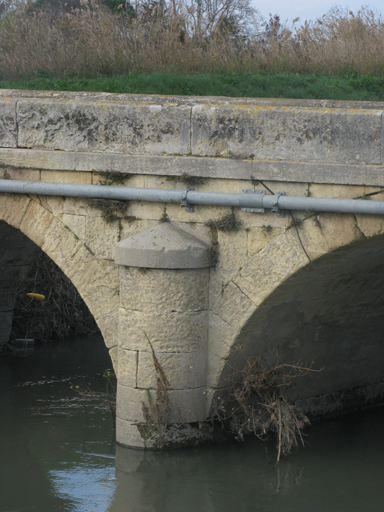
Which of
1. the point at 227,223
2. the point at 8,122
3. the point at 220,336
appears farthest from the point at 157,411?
the point at 8,122

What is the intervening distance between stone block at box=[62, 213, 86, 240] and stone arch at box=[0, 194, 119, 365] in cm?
3

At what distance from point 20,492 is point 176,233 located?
7.29 feet

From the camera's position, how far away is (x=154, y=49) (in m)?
8.41

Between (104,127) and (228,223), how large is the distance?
4.12 ft

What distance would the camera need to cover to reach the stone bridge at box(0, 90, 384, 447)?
488 cm

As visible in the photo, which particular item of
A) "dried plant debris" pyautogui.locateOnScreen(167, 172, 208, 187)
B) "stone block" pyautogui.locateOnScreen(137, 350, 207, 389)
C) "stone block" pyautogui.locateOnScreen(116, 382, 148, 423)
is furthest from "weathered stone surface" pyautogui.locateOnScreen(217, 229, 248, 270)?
"stone block" pyautogui.locateOnScreen(116, 382, 148, 423)

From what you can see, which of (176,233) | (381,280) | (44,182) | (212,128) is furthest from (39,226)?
(381,280)

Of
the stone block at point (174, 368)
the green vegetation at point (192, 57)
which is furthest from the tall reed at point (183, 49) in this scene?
the stone block at point (174, 368)

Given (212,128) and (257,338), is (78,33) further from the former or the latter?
(257,338)

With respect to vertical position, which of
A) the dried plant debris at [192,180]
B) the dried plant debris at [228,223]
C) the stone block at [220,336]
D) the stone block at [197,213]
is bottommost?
the stone block at [220,336]

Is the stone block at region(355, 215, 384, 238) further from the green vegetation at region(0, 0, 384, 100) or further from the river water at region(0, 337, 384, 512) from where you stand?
the green vegetation at region(0, 0, 384, 100)

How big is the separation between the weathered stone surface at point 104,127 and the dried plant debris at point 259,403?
5.86 feet

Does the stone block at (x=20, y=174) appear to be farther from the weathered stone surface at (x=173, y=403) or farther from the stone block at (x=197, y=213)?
the weathered stone surface at (x=173, y=403)

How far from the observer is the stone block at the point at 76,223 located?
5816 mm
